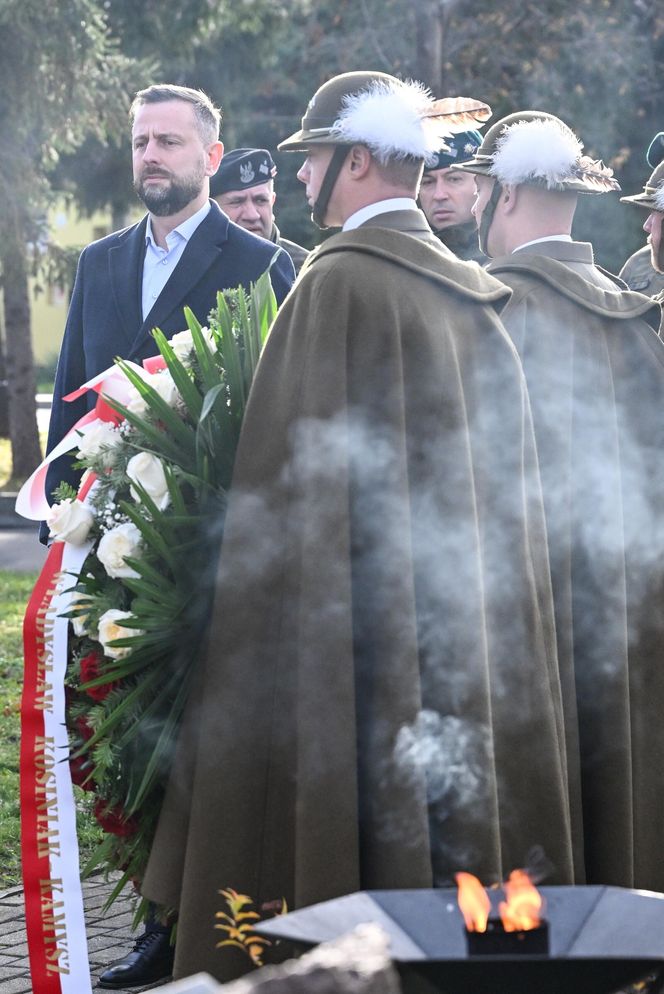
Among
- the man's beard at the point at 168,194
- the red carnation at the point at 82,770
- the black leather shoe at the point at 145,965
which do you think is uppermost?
the man's beard at the point at 168,194

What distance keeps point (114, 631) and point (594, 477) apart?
156cm

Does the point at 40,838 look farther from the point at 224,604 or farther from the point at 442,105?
the point at 442,105

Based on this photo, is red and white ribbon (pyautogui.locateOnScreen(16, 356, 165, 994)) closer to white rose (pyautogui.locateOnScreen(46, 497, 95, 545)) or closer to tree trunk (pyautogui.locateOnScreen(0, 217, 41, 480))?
white rose (pyautogui.locateOnScreen(46, 497, 95, 545))

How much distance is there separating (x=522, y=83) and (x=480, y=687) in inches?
853

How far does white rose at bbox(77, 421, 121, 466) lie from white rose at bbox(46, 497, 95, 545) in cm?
13

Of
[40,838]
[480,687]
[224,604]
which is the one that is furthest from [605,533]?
[40,838]

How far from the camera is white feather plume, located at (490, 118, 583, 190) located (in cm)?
482

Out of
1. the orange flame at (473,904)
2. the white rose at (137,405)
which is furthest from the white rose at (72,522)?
the orange flame at (473,904)

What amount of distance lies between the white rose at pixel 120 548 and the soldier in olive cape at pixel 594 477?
4.04ft

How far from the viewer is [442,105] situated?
414 centimetres

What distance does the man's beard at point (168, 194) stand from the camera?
17.5 feet

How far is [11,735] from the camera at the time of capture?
7.97m

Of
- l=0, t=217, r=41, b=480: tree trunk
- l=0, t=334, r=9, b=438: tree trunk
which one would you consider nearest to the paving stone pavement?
l=0, t=217, r=41, b=480: tree trunk

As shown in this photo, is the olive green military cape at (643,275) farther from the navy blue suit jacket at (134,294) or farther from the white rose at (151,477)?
the white rose at (151,477)
